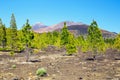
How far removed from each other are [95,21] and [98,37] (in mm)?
4732

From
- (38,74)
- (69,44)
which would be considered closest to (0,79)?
(38,74)

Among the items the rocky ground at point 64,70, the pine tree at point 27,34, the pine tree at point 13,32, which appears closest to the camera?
the rocky ground at point 64,70

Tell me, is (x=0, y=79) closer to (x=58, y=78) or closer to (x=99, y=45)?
(x=58, y=78)

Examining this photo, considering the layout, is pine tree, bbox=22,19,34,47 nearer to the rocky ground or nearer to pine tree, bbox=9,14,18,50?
the rocky ground

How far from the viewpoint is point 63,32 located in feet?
317

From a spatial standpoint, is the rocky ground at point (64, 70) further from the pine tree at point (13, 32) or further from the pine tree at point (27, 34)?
the pine tree at point (13, 32)

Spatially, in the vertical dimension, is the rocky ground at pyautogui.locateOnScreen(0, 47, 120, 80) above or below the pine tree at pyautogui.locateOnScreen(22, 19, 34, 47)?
Result: below

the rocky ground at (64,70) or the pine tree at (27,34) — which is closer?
the rocky ground at (64,70)

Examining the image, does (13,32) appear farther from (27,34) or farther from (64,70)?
(64,70)

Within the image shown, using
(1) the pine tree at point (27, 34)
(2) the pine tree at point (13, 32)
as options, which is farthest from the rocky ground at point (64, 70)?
(2) the pine tree at point (13, 32)

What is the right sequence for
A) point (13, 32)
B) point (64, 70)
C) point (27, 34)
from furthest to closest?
point (13, 32)
point (27, 34)
point (64, 70)

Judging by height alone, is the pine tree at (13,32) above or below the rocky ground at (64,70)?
above

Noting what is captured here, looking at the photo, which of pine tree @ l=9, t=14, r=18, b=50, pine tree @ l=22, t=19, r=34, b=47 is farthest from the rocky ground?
pine tree @ l=9, t=14, r=18, b=50

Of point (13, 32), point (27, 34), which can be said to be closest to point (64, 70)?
point (27, 34)
